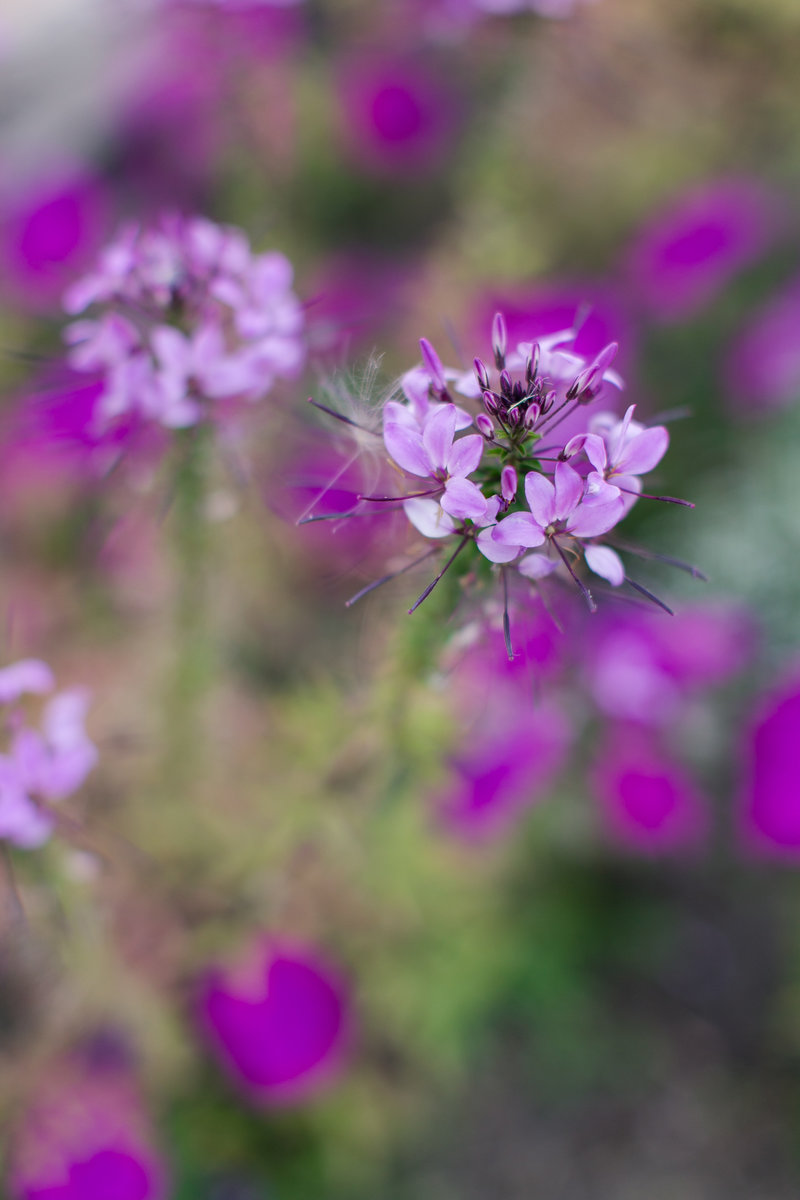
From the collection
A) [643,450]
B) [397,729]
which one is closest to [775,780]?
[397,729]

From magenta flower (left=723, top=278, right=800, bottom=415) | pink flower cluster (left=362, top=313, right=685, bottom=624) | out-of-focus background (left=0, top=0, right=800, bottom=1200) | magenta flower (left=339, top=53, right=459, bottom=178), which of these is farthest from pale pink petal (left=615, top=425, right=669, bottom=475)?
magenta flower (left=339, top=53, right=459, bottom=178)

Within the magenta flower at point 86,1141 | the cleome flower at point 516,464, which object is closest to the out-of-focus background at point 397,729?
the magenta flower at point 86,1141

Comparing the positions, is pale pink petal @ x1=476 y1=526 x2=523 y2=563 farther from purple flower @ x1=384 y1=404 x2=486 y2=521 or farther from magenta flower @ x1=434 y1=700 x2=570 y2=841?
magenta flower @ x1=434 y1=700 x2=570 y2=841

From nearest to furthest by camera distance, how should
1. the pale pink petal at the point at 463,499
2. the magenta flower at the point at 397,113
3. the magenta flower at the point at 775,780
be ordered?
the pale pink petal at the point at 463,499, the magenta flower at the point at 775,780, the magenta flower at the point at 397,113

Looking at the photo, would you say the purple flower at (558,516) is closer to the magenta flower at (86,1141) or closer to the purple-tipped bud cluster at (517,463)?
the purple-tipped bud cluster at (517,463)

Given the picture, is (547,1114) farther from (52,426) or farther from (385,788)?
(52,426)

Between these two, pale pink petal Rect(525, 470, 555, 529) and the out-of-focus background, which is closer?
pale pink petal Rect(525, 470, 555, 529)

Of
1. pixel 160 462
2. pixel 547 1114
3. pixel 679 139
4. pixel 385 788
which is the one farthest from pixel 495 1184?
pixel 679 139
